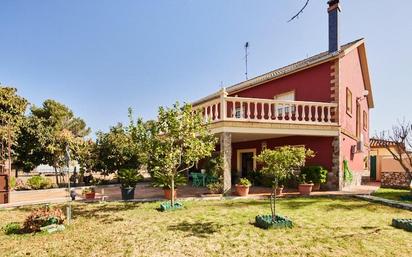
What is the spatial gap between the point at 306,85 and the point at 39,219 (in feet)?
48.8

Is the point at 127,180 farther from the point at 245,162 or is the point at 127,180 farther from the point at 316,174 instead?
the point at 245,162

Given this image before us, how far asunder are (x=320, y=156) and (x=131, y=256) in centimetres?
1220

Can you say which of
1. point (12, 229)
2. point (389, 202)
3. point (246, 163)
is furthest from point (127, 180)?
point (389, 202)

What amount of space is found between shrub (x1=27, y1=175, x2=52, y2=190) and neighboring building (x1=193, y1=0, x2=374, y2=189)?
43.6ft

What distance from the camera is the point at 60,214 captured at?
8609 millimetres

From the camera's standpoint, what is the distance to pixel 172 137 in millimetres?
10961

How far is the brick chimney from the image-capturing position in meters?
16.5

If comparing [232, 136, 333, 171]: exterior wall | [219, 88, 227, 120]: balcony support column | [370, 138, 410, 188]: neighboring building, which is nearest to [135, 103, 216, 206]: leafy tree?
[219, 88, 227, 120]: balcony support column

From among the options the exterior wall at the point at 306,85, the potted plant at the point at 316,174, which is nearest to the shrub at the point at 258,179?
the potted plant at the point at 316,174

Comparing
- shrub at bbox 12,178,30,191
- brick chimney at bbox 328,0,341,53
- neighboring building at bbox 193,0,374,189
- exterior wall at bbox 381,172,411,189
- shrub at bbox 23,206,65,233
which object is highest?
brick chimney at bbox 328,0,341,53

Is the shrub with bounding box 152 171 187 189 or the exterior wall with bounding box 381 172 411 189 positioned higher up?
the shrub with bounding box 152 171 187 189

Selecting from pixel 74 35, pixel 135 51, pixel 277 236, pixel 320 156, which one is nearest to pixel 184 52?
pixel 135 51

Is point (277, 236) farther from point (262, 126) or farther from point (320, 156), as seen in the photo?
point (320, 156)

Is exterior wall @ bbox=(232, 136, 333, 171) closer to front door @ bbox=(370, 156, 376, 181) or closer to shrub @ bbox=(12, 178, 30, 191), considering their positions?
front door @ bbox=(370, 156, 376, 181)
